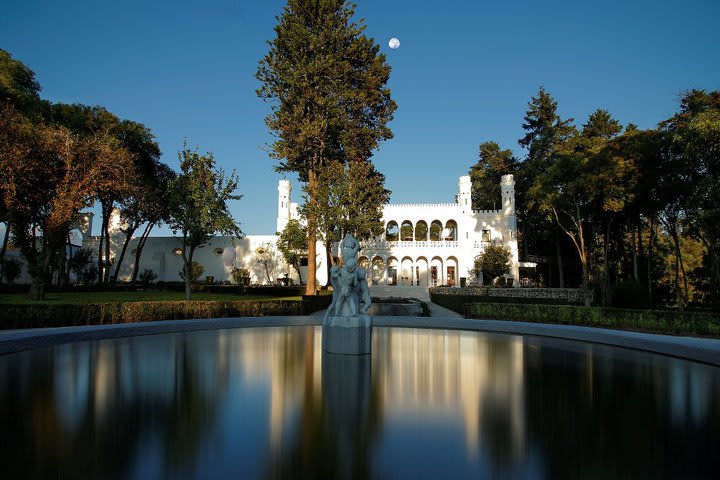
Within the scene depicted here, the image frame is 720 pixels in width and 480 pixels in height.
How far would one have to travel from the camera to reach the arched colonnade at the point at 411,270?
157ft

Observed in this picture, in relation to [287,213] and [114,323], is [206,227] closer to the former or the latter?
[114,323]

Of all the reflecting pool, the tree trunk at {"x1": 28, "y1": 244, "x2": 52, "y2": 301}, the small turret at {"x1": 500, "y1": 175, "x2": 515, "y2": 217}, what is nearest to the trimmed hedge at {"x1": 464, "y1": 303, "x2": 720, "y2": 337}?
the reflecting pool

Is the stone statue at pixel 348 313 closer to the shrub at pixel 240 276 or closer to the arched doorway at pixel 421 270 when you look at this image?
the shrub at pixel 240 276

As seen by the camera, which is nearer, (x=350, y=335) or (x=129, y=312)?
(x=350, y=335)

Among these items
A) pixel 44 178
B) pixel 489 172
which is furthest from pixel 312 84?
pixel 489 172

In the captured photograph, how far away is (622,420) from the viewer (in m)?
5.32

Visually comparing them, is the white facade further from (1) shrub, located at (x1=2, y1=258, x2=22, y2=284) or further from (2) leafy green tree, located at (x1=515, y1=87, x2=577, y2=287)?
(1) shrub, located at (x1=2, y1=258, x2=22, y2=284)

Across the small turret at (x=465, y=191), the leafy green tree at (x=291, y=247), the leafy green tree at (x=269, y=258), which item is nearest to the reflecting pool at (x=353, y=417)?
the leafy green tree at (x=291, y=247)

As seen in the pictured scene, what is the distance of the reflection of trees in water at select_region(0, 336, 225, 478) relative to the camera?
3.88 metres

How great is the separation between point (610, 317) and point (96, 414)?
54.3 feet

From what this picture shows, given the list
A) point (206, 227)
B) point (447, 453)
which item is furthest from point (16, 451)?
point (206, 227)

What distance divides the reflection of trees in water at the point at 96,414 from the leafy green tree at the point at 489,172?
50.7m

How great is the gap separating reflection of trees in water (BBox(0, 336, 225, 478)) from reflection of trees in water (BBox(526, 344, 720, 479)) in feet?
11.6

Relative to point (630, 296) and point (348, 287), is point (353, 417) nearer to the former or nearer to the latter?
point (348, 287)
